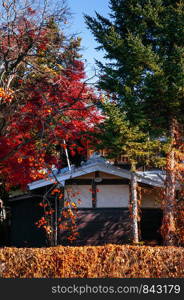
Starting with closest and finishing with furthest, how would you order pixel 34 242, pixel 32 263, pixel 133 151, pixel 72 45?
pixel 32 263 < pixel 133 151 < pixel 72 45 < pixel 34 242

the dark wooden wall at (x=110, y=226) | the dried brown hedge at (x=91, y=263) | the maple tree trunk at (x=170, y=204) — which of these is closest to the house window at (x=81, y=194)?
the dark wooden wall at (x=110, y=226)

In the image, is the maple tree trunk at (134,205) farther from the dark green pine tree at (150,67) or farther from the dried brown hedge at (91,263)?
the dried brown hedge at (91,263)

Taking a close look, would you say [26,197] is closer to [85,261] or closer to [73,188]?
[73,188]

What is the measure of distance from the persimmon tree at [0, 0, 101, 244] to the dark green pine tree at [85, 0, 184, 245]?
1343mm

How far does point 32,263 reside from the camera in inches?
347

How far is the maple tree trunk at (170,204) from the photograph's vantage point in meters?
13.1

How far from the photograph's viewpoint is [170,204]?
529 inches

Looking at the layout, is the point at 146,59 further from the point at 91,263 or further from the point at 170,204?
the point at 91,263

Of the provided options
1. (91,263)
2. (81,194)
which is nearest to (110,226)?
(81,194)

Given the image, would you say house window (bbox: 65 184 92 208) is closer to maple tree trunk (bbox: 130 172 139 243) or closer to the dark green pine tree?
maple tree trunk (bbox: 130 172 139 243)

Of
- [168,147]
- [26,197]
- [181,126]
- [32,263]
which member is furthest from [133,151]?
[26,197]

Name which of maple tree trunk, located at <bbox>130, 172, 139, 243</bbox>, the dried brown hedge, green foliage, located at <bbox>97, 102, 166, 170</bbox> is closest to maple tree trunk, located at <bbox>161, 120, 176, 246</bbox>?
green foliage, located at <bbox>97, 102, 166, 170</bbox>

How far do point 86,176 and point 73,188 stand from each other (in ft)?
2.33

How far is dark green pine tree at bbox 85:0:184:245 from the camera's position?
13.0 metres
